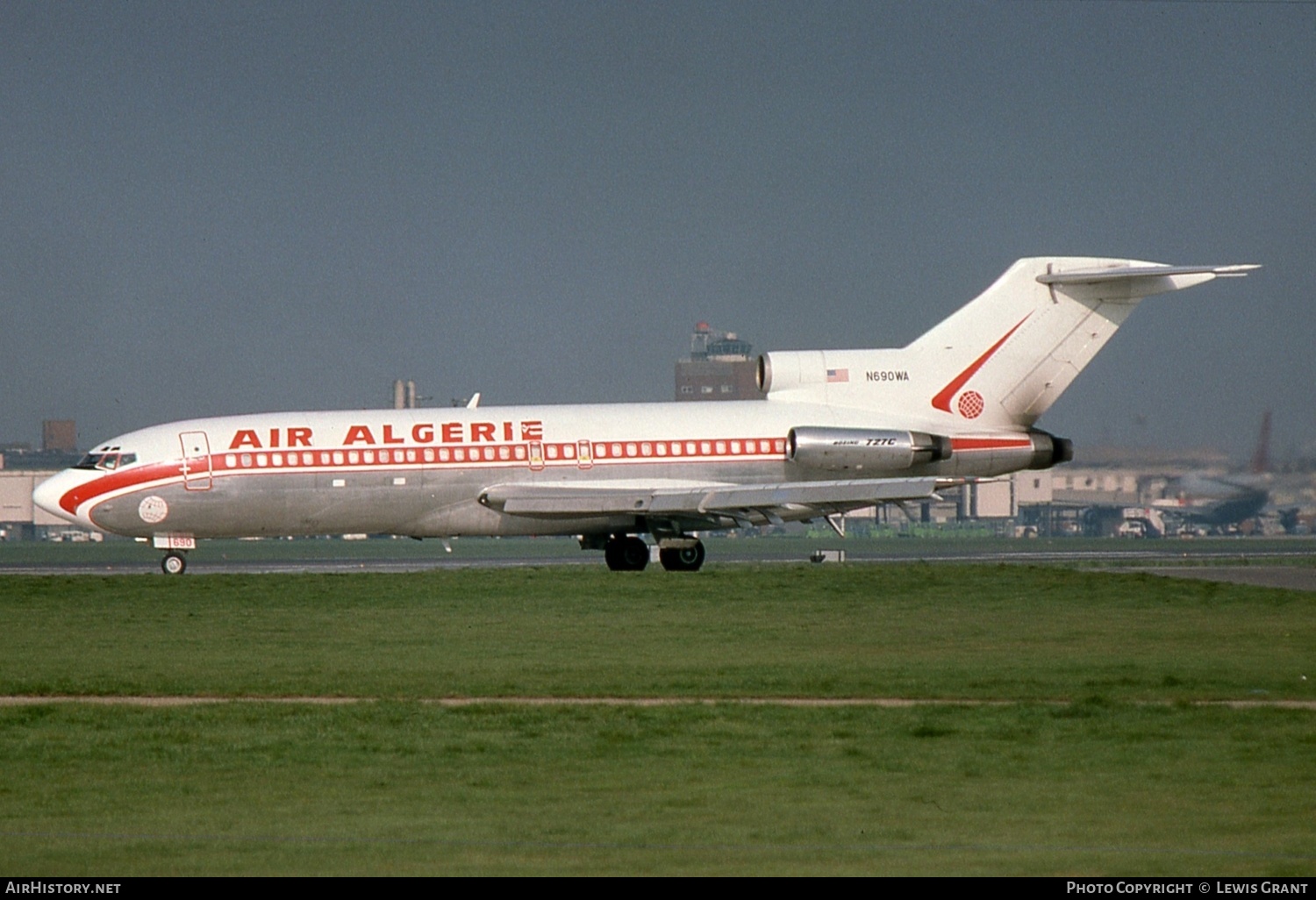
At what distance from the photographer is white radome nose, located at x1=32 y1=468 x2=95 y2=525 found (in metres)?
41.7

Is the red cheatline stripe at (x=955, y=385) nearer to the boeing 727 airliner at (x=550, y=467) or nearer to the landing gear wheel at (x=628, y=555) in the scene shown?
the boeing 727 airliner at (x=550, y=467)

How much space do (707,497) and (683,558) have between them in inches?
80.7

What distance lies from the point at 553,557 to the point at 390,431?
22082 mm

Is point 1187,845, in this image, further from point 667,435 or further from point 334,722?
point 667,435

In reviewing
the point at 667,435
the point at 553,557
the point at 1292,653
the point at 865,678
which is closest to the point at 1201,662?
the point at 1292,653

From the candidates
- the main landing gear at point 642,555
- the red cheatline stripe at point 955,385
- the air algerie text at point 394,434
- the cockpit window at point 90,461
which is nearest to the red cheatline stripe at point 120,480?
the cockpit window at point 90,461

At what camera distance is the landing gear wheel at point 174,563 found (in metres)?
42.2

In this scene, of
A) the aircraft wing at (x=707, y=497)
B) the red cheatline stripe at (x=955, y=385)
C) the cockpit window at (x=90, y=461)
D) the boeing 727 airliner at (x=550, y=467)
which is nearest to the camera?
the aircraft wing at (x=707, y=497)

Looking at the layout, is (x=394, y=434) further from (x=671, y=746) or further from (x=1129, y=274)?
(x=671, y=746)

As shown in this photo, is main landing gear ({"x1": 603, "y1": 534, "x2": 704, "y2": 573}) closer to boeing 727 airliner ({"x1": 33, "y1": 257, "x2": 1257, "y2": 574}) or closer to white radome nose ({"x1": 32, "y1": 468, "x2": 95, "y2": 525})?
boeing 727 airliner ({"x1": 33, "y1": 257, "x2": 1257, "y2": 574})

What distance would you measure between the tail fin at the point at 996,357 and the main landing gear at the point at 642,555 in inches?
177

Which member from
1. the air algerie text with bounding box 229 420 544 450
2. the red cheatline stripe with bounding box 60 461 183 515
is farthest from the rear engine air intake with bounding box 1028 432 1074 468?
the red cheatline stripe with bounding box 60 461 183 515

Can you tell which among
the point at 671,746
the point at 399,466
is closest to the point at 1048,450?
the point at 399,466

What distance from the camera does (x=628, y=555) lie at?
1651 inches
